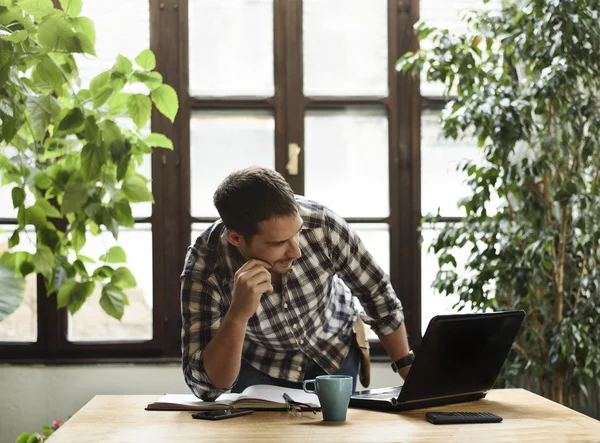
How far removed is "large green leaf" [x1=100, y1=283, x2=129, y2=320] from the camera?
2693 millimetres

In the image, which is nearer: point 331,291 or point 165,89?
point 331,291

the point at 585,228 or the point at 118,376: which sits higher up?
the point at 585,228

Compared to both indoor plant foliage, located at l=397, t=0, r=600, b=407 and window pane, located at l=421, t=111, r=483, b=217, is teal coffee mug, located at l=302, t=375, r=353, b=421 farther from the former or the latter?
window pane, located at l=421, t=111, r=483, b=217

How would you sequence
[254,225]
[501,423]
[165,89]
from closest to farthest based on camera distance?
[501,423] → [254,225] → [165,89]

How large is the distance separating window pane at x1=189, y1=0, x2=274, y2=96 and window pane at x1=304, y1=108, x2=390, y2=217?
1.06 feet

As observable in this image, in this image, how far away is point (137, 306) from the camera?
3.42m

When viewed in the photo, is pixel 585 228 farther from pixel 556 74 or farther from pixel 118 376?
pixel 118 376

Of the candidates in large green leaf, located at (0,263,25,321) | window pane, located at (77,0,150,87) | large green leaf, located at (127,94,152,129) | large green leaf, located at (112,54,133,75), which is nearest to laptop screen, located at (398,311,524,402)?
large green leaf, located at (0,263,25,321)

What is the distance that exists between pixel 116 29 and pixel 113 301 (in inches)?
54.7

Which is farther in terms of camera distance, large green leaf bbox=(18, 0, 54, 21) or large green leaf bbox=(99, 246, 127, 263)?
large green leaf bbox=(99, 246, 127, 263)

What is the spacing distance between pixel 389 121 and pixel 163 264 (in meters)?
1.21

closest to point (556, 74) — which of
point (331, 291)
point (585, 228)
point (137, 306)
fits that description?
point (585, 228)

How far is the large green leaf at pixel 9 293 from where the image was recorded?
7.29ft

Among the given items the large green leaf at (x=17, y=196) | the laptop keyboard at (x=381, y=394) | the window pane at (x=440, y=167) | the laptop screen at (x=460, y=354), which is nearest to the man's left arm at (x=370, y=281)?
the laptop keyboard at (x=381, y=394)
